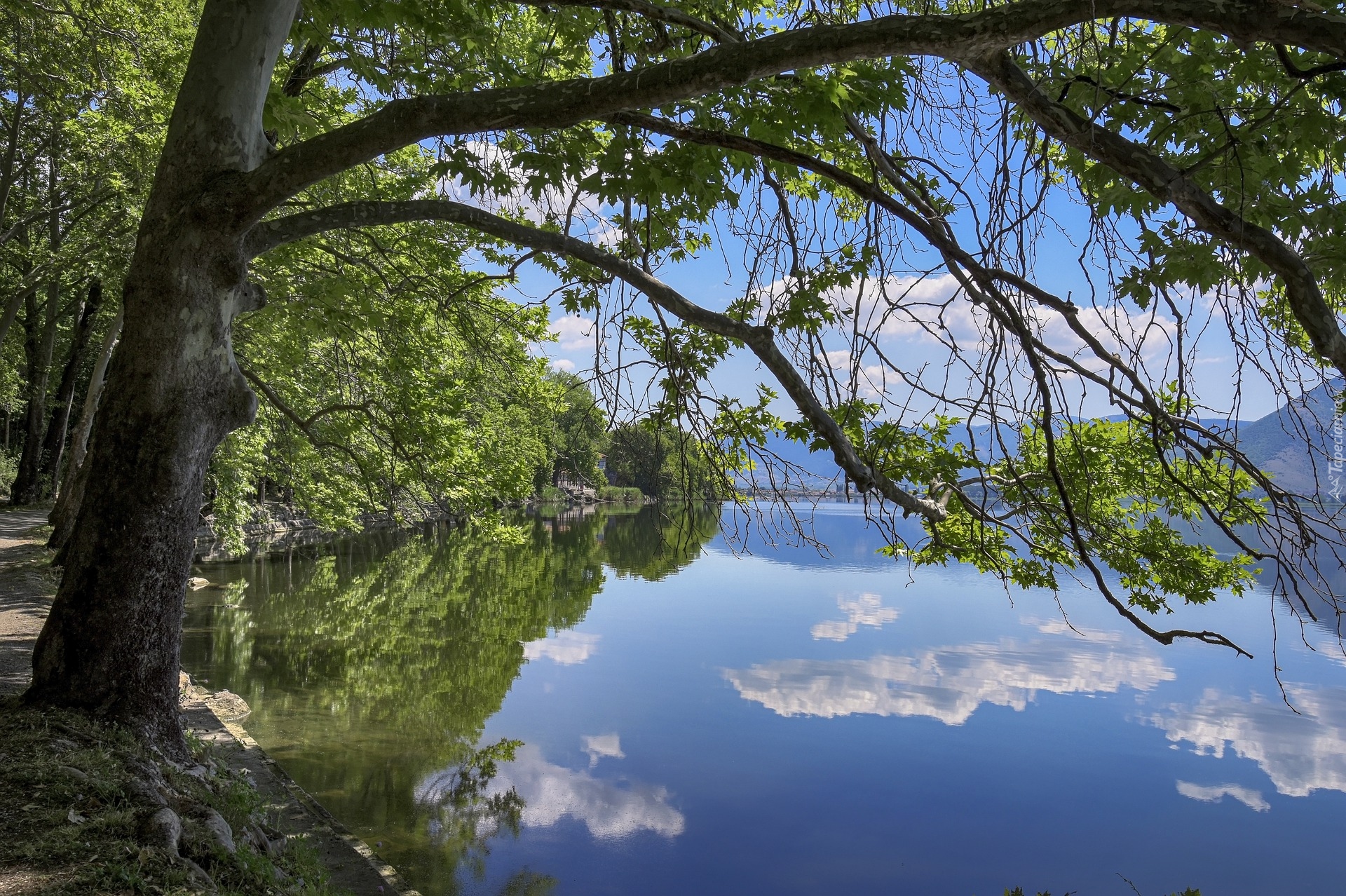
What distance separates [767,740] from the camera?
1370cm

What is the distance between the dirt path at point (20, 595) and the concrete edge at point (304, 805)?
1.46 metres

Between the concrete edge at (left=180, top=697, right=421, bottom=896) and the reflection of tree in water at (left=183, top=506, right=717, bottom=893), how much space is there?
1.93 ft

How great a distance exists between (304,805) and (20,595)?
21.5 feet

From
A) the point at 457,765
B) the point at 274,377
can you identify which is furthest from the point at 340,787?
the point at 274,377

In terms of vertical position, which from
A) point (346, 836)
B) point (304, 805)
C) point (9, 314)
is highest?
point (9, 314)

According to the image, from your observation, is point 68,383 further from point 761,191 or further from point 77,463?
point 761,191

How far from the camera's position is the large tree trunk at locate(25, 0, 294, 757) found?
4.48m

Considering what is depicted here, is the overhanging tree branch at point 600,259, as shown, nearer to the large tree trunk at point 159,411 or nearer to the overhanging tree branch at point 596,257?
the overhanging tree branch at point 596,257

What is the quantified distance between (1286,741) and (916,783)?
7.77 m

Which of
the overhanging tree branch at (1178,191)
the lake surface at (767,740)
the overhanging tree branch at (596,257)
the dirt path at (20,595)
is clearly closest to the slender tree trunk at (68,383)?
the dirt path at (20,595)

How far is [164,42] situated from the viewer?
1193 centimetres

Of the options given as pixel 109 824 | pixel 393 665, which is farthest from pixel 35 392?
pixel 109 824

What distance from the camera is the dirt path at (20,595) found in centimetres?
696

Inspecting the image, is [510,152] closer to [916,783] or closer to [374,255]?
[374,255]
